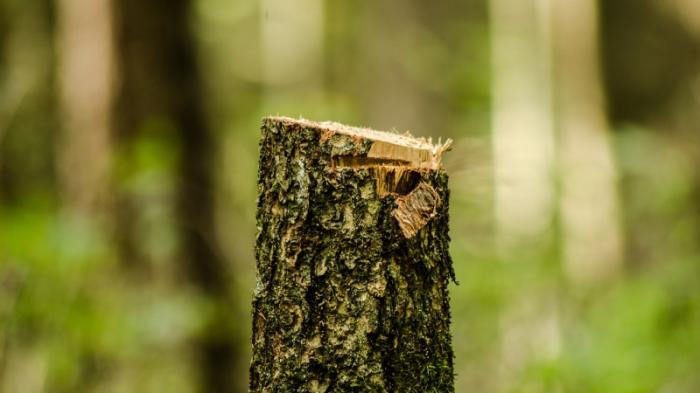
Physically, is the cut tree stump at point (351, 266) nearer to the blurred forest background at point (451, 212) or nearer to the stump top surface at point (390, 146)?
the stump top surface at point (390, 146)
